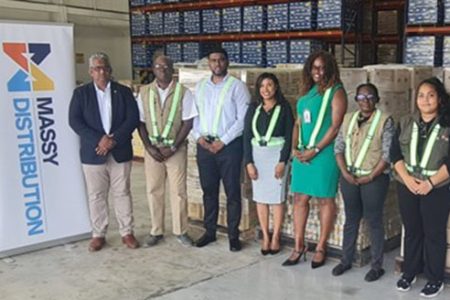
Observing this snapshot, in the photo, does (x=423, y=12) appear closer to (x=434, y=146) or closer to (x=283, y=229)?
(x=283, y=229)

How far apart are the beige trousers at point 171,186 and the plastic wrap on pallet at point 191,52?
21.3 ft

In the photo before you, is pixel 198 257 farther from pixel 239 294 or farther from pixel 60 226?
pixel 60 226

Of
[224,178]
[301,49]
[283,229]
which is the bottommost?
[283,229]

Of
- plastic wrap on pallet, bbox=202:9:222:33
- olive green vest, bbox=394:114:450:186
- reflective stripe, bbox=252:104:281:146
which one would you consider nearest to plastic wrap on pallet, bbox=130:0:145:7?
plastic wrap on pallet, bbox=202:9:222:33

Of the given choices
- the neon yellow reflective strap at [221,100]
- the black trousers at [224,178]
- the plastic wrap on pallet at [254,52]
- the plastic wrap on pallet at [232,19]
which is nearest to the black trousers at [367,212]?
the black trousers at [224,178]

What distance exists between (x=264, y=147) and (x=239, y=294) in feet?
3.89

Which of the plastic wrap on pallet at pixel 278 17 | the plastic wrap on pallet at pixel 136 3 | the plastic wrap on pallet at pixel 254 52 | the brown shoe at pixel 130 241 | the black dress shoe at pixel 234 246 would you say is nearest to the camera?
the black dress shoe at pixel 234 246

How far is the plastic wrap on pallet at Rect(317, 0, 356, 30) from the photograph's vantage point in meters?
8.66

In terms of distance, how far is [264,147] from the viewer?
4402mm

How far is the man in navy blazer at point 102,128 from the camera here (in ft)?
15.1

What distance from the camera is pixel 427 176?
3.56 m

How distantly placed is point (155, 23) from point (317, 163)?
8563 mm

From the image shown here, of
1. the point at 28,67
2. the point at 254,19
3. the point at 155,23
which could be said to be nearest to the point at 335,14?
the point at 254,19

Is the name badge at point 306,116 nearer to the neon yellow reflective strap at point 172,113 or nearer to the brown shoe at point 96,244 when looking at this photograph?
A: the neon yellow reflective strap at point 172,113
